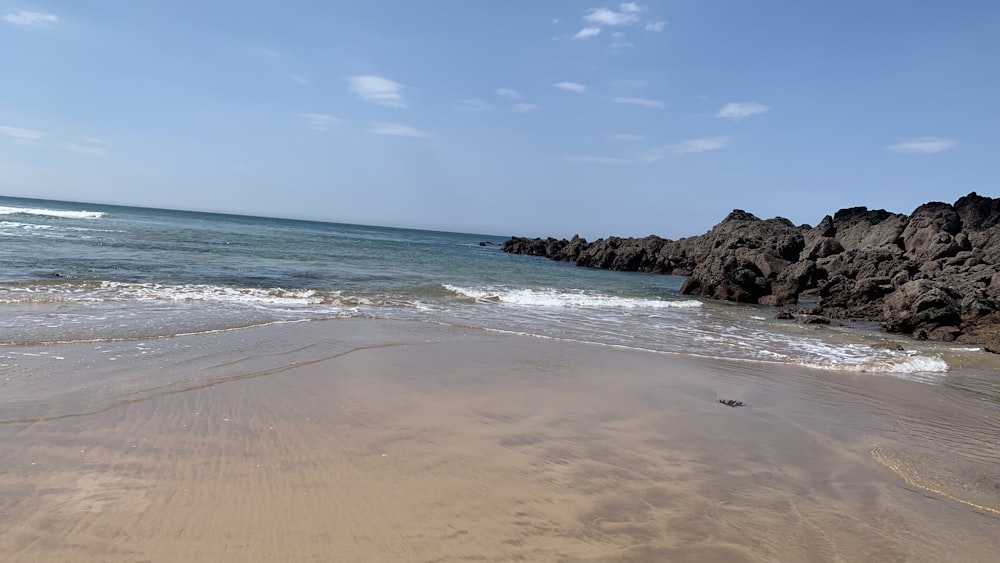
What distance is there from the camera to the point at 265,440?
513 cm

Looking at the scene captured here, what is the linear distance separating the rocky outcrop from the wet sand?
1089 centimetres

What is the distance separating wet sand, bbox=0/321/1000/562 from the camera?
11.9 ft

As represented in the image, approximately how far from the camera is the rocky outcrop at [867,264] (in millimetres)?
16781

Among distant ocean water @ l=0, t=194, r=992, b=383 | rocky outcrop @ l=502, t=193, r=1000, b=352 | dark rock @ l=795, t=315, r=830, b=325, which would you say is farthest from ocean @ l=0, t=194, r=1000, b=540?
rocky outcrop @ l=502, t=193, r=1000, b=352

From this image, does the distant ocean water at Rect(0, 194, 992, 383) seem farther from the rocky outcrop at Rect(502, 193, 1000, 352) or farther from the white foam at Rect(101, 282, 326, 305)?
the rocky outcrop at Rect(502, 193, 1000, 352)

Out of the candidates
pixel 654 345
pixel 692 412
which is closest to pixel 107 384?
pixel 692 412

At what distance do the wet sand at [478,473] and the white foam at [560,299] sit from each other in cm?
1054

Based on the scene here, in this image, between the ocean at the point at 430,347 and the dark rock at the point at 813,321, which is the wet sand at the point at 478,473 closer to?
the ocean at the point at 430,347

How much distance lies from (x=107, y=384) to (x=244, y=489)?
3.52m

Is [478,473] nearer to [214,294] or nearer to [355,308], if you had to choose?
[355,308]

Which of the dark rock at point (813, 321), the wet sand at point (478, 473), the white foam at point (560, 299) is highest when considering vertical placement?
the dark rock at point (813, 321)

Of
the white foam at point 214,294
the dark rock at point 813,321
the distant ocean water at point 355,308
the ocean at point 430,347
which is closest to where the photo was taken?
the ocean at point 430,347

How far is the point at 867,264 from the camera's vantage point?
88.3 feet

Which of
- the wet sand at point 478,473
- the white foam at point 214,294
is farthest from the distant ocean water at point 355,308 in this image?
the wet sand at point 478,473
